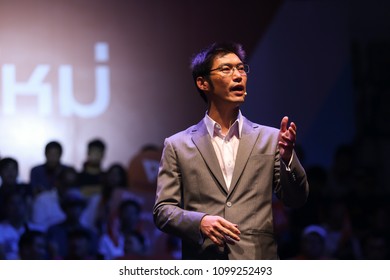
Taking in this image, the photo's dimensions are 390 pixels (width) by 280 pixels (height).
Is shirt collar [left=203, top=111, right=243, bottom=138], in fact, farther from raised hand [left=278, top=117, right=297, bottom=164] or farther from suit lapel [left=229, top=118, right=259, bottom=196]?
raised hand [left=278, top=117, right=297, bottom=164]

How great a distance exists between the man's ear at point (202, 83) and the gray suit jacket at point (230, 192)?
170mm

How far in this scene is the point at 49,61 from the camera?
20.1 ft

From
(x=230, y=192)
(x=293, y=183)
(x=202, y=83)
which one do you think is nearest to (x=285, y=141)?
(x=293, y=183)

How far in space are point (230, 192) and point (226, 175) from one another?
76 millimetres

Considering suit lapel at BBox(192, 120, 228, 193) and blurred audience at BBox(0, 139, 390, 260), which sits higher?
suit lapel at BBox(192, 120, 228, 193)

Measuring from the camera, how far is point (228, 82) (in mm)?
2742

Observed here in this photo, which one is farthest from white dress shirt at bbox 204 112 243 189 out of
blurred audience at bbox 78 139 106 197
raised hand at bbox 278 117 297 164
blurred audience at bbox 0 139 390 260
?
blurred audience at bbox 78 139 106 197

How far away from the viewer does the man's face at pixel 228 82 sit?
2734 millimetres

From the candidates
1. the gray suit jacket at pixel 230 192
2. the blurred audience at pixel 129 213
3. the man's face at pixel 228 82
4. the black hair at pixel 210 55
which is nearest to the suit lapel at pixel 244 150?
the gray suit jacket at pixel 230 192

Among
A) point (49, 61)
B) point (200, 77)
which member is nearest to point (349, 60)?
point (49, 61)

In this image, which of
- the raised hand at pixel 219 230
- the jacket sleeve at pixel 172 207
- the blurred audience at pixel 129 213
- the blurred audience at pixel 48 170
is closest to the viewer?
the raised hand at pixel 219 230

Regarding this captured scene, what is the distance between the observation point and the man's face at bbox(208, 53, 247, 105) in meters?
2.73

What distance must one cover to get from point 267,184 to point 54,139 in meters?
3.57

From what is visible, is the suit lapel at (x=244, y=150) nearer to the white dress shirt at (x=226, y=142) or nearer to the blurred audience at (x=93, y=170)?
the white dress shirt at (x=226, y=142)
